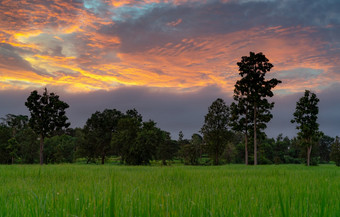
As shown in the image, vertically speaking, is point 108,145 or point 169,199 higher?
point 169,199

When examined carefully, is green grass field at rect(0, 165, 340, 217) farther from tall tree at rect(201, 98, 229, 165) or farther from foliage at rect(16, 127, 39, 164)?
foliage at rect(16, 127, 39, 164)

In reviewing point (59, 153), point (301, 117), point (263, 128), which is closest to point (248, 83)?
point (263, 128)

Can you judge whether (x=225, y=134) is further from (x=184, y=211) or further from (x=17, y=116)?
(x=17, y=116)

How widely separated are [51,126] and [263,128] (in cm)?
4772

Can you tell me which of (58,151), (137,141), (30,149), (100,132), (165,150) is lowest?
(58,151)

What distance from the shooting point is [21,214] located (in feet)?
8.74

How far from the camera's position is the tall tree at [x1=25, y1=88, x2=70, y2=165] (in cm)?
5659

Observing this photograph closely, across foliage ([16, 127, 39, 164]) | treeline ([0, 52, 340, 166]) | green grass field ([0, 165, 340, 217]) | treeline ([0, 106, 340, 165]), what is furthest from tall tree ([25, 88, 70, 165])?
green grass field ([0, 165, 340, 217])

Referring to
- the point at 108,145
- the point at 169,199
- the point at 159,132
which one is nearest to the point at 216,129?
the point at 159,132

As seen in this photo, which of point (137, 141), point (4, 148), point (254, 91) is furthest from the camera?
point (4, 148)

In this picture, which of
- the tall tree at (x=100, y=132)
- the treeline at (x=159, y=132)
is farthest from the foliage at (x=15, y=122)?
the tall tree at (x=100, y=132)

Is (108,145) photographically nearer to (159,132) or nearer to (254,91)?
(159,132)

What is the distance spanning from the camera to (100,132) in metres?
82.8

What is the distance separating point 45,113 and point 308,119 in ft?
204
